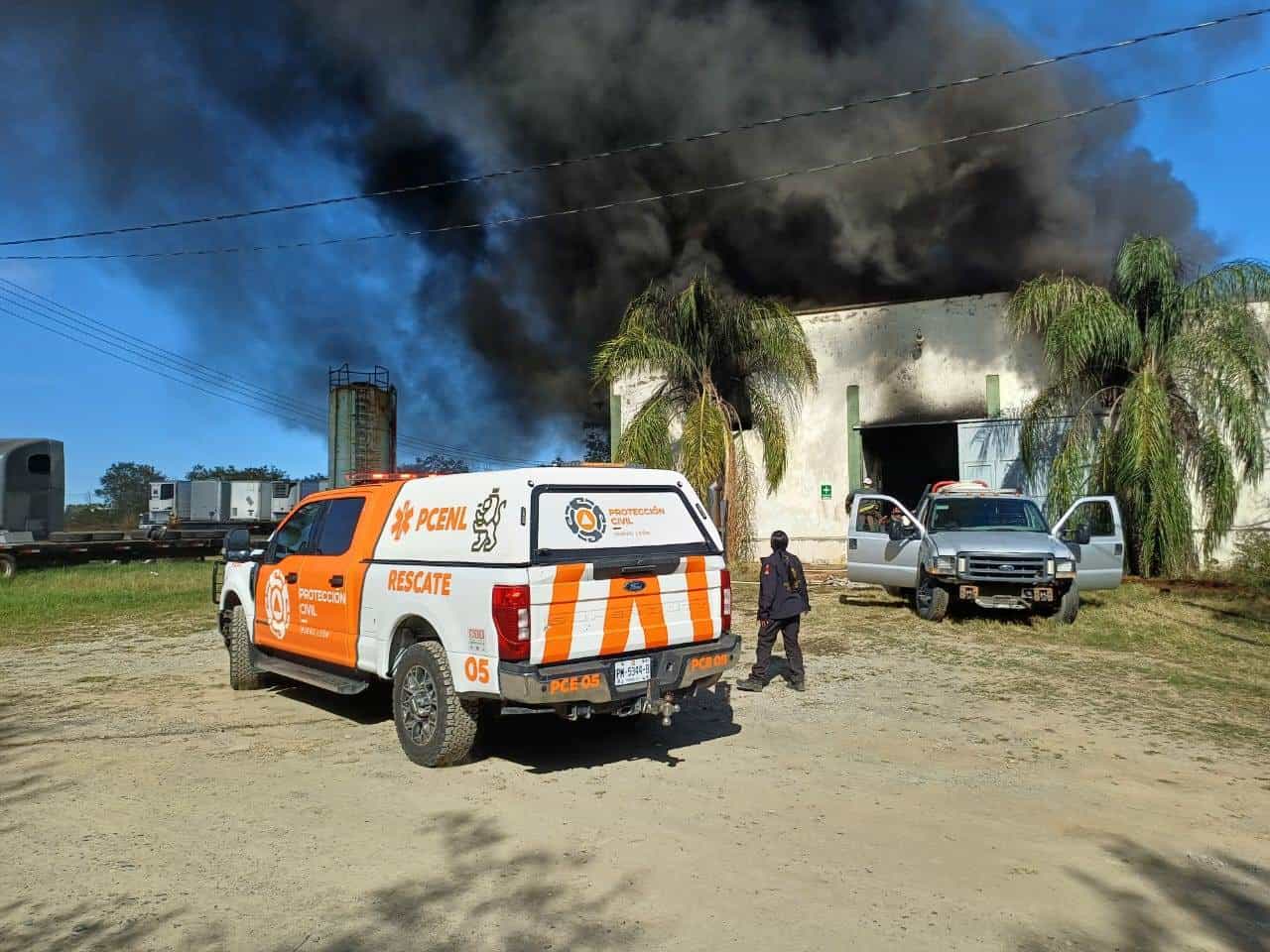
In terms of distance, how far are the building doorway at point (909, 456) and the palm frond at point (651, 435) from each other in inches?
154

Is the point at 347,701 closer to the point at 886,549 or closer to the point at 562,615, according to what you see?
the point at 562,615

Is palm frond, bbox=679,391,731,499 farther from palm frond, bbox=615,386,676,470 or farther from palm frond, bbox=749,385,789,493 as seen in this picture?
palm frond, bbox=749,385,789,493

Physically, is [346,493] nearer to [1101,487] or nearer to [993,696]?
[993,696]

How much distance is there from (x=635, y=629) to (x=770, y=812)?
1.32m

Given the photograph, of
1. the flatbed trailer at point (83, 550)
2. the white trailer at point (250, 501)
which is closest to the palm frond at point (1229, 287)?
the flatbed trailer at point (83, 550)

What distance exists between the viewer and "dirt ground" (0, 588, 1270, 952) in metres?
3.55

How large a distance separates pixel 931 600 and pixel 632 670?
7.31 meters

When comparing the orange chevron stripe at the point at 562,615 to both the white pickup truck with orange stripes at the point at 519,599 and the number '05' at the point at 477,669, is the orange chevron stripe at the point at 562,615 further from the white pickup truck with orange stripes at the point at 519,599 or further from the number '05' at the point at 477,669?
the number '05' at the point at 477,669

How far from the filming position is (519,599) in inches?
202

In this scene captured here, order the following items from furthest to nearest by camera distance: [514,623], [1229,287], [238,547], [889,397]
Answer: [889,397] < [1229,287] < [238,547] < [514,623]

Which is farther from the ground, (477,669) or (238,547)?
(238,547)

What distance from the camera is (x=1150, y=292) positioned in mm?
15352

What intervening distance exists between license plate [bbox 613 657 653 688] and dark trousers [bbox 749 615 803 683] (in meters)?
2.51

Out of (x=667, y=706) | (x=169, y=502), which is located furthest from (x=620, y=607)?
(x=169, y=502)
